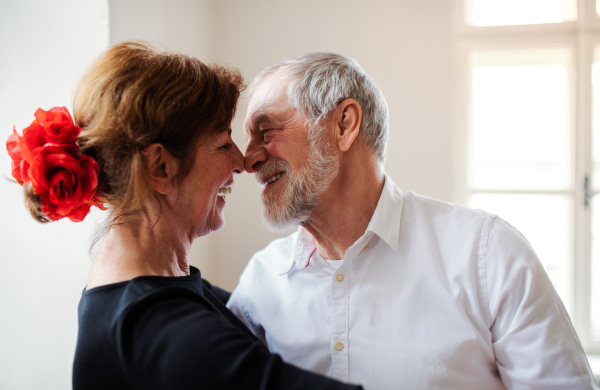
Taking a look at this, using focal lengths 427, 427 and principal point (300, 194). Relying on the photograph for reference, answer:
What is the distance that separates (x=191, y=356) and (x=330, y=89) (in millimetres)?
Result: 949

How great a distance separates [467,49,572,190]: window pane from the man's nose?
1.60m

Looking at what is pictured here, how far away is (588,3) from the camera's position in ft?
7.68

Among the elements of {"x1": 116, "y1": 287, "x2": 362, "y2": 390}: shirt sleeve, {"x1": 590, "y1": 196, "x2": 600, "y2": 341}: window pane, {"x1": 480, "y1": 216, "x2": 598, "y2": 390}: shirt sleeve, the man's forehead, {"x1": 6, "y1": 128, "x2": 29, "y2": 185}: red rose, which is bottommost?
{"x1": 590, "y1": 196, "x2": 600, "y2": 341}: window pane

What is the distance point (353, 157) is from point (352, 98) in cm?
19

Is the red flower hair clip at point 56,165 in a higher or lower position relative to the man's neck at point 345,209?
higher

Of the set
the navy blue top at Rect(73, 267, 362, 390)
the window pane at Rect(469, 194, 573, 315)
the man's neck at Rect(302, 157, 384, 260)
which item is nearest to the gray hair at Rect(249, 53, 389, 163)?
the man's neck at Rect(302, 157, 384, 260)

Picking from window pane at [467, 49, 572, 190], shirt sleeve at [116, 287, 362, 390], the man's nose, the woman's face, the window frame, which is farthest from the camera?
window pane at [467, 49, 572, 190]

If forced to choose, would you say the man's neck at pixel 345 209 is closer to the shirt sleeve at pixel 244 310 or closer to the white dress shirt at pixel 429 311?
the white dress shirt at pixel 429 311

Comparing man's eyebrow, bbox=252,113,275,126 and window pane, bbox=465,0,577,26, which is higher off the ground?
window pane, bbox=465,0,577,26

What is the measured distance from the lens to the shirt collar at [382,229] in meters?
1.30

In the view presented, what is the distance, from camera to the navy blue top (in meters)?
0.73

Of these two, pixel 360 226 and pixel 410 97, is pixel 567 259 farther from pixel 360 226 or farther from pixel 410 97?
pixel 360 226

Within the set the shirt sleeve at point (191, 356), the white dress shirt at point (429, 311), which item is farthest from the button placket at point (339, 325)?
the shirt sleeve at point (191, 356)

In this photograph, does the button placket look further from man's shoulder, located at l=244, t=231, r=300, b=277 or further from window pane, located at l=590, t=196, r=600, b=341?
window pane, located at l=590, t=196, r=600, b=341
